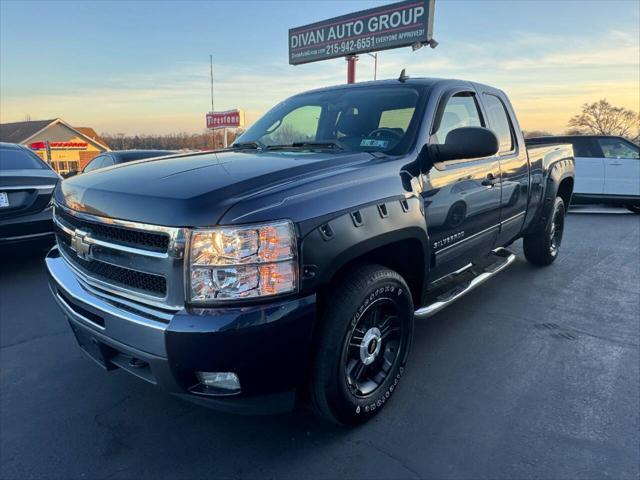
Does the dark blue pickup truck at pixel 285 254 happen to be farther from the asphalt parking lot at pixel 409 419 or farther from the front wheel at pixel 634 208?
the front wheel at pixel 634 208

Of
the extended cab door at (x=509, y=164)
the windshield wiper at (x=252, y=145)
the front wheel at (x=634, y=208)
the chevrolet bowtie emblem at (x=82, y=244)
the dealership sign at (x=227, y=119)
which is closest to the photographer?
the chevrolet bowtie emblem at (x=82, y=244)

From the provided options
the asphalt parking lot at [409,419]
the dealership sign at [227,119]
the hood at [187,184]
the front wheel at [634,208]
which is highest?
the dealership sign at [227,119]

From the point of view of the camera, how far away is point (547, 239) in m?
5.35

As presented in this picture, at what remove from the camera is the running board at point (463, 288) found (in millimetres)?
3029

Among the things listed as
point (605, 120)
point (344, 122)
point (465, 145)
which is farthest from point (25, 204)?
point (605, 120)

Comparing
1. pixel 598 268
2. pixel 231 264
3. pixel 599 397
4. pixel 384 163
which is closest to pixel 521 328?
pixel 599 397

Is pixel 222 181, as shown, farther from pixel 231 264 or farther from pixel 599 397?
pixel 599 397

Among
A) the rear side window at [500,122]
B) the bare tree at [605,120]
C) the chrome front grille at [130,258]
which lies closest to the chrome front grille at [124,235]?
the chrome front grille at [130,258]

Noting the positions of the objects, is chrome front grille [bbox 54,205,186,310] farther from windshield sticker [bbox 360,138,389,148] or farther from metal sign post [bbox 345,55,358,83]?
metal sign post [bbox 345,55,358,83]

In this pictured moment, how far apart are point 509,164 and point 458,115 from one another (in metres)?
0.83

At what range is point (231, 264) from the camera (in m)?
1.88

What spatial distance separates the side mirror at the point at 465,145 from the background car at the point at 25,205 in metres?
4.48

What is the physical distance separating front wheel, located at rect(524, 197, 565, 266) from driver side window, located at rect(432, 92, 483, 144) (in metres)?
2.08

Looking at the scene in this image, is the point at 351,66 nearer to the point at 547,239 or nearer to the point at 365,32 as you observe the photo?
the point at 365,32
